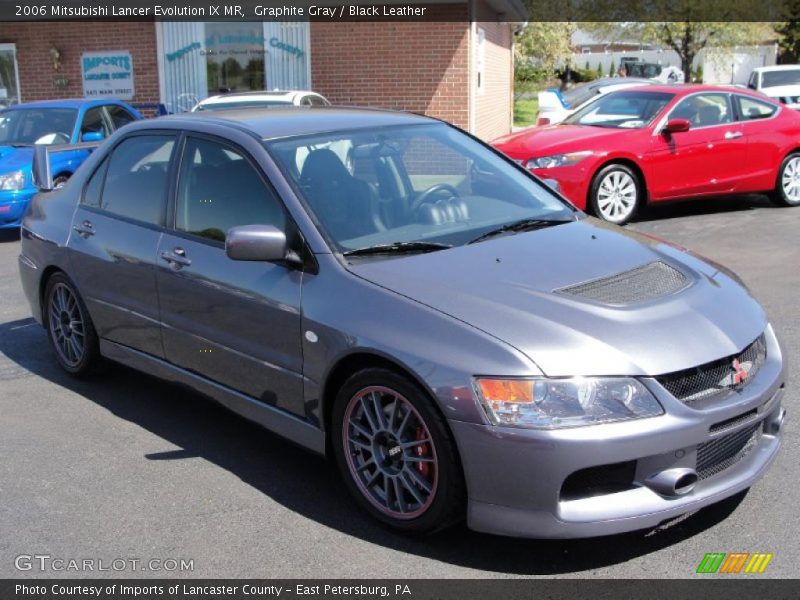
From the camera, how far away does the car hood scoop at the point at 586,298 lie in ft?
10.7

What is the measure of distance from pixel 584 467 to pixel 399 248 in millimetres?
1331

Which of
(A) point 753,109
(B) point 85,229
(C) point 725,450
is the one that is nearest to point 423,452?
(C) point 725,450

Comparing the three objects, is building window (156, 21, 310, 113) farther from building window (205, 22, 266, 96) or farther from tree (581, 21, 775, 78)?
Answer: tree (581, 21, 775, 78)

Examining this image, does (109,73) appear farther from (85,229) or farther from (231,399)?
(231,399)

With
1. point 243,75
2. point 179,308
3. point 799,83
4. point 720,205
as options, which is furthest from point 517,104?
point 179,308

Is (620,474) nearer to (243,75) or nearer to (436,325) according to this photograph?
(436,325)

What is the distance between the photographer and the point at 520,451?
10.4ft

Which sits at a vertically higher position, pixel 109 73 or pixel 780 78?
pixel 109 73

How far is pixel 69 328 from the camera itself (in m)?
5.66

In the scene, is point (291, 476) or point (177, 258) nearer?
point (291, 476)

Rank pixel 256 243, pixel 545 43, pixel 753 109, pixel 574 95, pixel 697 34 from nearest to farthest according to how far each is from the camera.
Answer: pixel 256 243 → pixel 753 109 → pixel 574 95 → pixel 697 34 → pixel 545 43

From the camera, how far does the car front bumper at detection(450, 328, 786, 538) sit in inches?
123

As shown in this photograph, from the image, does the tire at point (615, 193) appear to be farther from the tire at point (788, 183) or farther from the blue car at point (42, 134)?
the blue car at point (42, 134)

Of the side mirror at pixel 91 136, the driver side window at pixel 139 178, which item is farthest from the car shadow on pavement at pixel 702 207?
the driver side window at pixel 139 178
